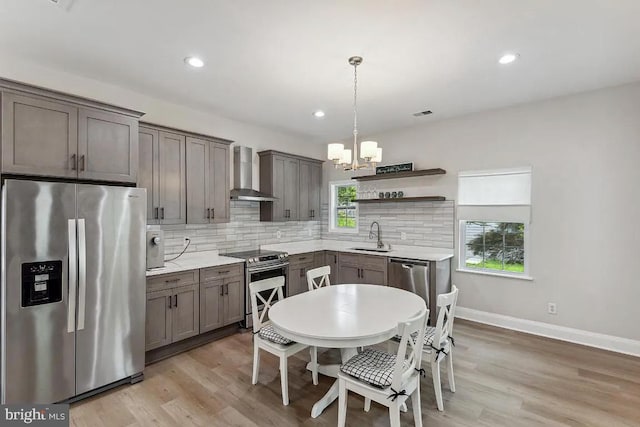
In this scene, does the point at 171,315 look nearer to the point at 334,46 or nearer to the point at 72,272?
the point at 72,272

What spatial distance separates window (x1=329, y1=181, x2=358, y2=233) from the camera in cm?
562

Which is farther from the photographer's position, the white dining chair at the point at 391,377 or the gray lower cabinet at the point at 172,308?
the gray lower cabinet at the point at 172,308

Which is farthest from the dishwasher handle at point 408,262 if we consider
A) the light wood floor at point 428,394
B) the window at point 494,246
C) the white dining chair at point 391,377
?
the white dining chair at point 391,377

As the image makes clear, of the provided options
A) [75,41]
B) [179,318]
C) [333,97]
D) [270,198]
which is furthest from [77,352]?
[333,97]

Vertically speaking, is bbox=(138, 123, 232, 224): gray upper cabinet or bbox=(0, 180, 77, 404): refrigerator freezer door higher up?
bbox=(138, 123, 232, 224): gray upper cabinet

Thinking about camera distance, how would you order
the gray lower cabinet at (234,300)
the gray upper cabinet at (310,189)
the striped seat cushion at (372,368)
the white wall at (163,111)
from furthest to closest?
the gray upper cabinet at (310,189)
the gray lower cabinet at (234,300)
the white wall at (163,111)
the striped seat cushion at (372,368)

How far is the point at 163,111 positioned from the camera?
3730 mm

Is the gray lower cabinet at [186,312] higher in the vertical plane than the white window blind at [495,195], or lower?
lower

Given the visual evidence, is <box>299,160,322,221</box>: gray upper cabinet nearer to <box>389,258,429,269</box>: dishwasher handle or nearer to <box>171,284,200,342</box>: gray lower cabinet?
<box>389,258,429,269</box>: dishwasher handle

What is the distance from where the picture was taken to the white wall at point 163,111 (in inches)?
109

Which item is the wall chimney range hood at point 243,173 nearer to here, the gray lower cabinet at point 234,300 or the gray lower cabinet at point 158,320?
the gray lower cabinet at point 234,300

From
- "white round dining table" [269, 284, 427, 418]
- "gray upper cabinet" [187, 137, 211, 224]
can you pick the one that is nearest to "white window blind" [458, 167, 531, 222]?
"white round dining table" [269, 284, 427, 418]

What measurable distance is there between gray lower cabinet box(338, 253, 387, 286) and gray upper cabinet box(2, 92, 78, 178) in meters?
3.51

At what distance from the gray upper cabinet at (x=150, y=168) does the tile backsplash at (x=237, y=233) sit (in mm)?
211
